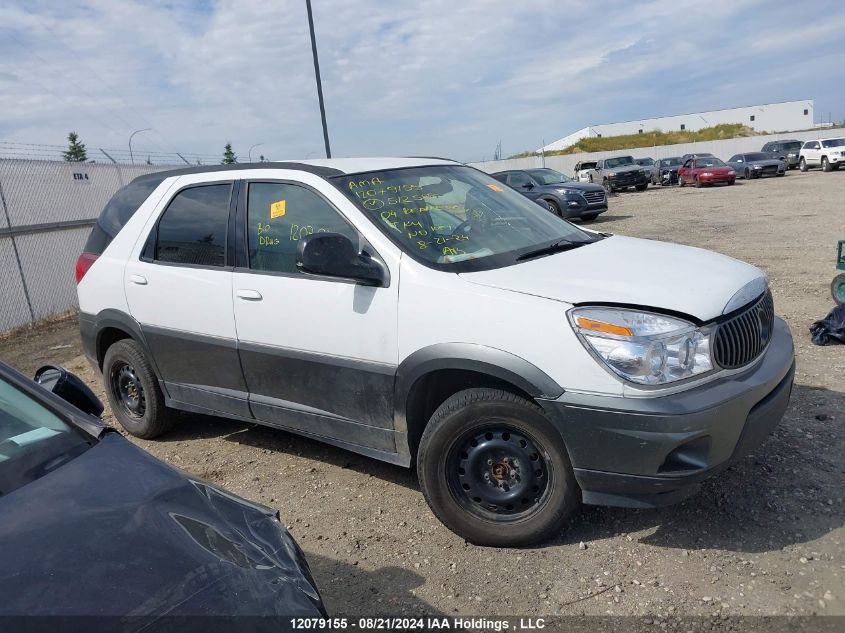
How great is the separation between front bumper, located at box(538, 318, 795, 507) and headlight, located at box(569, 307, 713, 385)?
0.10 metres

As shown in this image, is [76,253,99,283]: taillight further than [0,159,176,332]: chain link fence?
No

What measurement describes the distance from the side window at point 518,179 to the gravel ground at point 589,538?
48.2 ft

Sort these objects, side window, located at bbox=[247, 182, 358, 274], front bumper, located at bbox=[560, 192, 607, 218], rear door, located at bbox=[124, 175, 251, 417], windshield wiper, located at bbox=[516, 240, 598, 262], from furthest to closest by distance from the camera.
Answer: front bumper, located at bbox=[560, 192, 607, 218] < rear door, located at bbox=[124, 175, 251, 417] < side window, located at bbox=[247, 182, 358, 274] < windshield wiper, located at bbox=[516, 240, 598, 262]

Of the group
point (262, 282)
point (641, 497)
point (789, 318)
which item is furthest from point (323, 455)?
point (789, 318)

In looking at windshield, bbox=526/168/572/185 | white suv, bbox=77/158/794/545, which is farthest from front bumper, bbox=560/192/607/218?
white suv, bbox=77/158/794/545

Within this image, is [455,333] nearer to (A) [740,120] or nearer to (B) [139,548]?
(B) [139,548]

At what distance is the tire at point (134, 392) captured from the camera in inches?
185

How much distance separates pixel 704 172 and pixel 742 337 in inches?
1121

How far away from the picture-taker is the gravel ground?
282 cm

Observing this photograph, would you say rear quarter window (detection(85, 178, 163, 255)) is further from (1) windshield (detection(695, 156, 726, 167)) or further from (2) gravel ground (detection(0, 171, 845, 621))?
(1) windshield (detection(695, 156, 726, 167))

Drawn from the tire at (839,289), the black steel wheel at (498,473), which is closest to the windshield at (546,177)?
the tire at (839,289)

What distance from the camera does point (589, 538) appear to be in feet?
10.8

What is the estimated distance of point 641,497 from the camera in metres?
2.90

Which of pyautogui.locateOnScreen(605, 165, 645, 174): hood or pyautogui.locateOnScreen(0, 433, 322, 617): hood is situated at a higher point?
pyautogui.locateOnScreen(605, 165, 645, 174): hood
